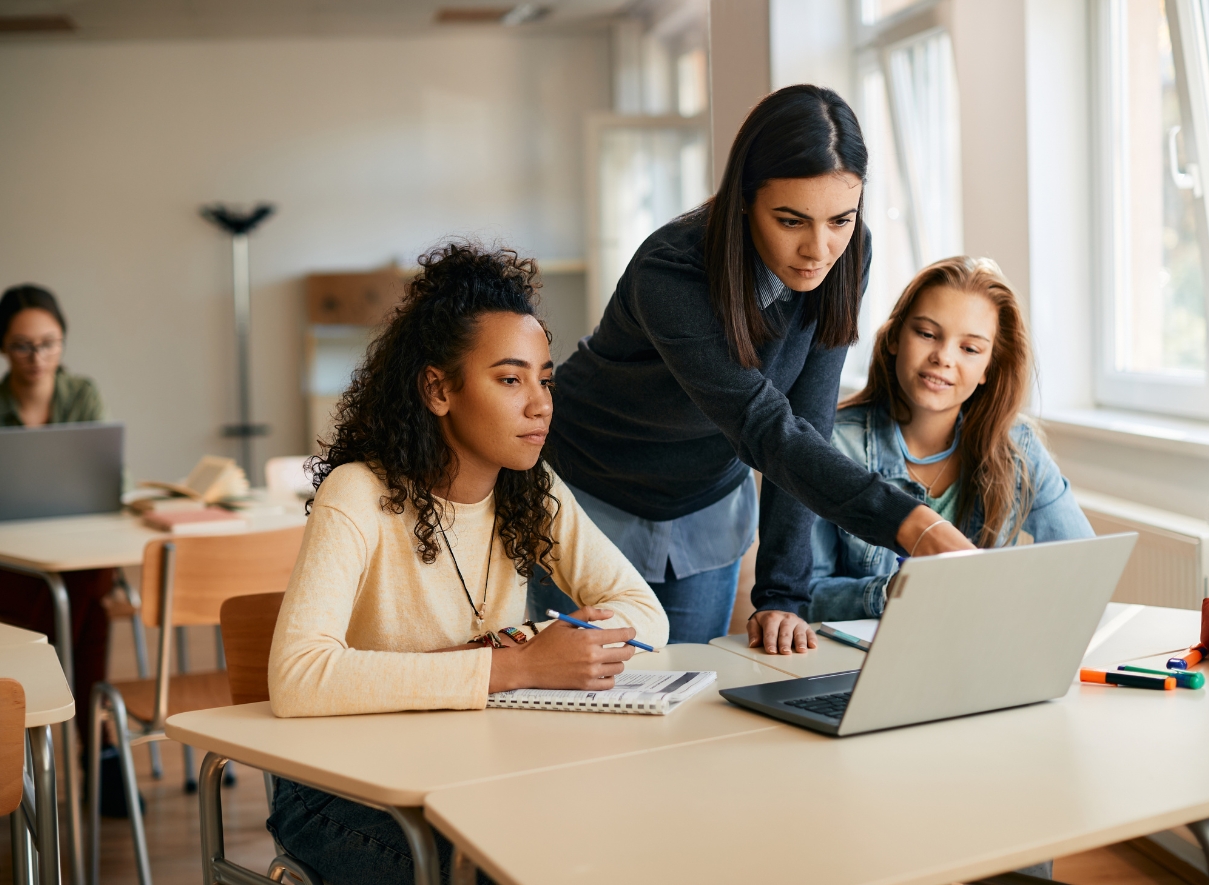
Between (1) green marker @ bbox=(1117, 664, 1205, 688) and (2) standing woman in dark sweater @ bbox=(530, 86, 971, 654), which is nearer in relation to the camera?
(1) green marker @ bbox=(1117, 664, 1205, 688)

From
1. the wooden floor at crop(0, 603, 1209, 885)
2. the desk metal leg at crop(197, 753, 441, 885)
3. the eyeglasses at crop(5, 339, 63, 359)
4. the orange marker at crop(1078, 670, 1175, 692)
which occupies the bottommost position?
the wooden floor at crop(0, 603, 1209, 885)

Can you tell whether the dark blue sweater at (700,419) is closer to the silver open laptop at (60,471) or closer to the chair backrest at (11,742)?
the chair backrest at (11,742)

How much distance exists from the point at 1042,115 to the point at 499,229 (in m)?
4.52

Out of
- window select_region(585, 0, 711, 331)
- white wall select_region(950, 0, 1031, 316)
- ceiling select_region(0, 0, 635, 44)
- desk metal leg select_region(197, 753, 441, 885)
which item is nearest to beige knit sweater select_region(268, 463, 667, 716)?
desk metal leg select_region(197, 753, 441, 885)

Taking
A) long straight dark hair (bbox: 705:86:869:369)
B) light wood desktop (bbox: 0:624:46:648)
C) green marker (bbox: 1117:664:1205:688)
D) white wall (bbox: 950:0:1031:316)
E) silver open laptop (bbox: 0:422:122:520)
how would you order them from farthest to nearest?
1. white wall (bbox: 950:0:1031:316)
2. silver open laptop (bbox: 0:422:122:520)
3. light wood desktop (bbox: 0:624:46:648)
4. long straight dark hair (bbox: 705:86:869:369)
5. green marker (bbox: 1117:664:1205:688)

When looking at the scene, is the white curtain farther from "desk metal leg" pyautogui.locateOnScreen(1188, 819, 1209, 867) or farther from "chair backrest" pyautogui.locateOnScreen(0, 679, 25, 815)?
"chair backrest" pyautogui.locateOnScreen(0, 679, 25, 815)

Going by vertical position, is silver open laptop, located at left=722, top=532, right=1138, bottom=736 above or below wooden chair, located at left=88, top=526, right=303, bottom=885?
above

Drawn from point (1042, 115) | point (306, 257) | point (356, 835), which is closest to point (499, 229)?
point (306, 257)

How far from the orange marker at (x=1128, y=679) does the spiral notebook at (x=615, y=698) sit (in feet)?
1.47

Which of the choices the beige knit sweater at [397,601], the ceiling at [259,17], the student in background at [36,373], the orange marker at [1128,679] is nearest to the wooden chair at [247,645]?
the beige knit sweater at [397,601]

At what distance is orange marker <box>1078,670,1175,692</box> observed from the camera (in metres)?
1.34

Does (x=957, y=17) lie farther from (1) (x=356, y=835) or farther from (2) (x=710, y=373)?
(1) (x=356, y=835)

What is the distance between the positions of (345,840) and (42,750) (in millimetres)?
516

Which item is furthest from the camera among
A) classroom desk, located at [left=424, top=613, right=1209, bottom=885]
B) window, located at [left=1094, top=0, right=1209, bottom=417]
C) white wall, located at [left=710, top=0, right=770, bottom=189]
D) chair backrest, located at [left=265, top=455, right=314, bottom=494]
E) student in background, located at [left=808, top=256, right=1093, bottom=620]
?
white wall, located at [left=710, top=0, right=770, bottom=189]
